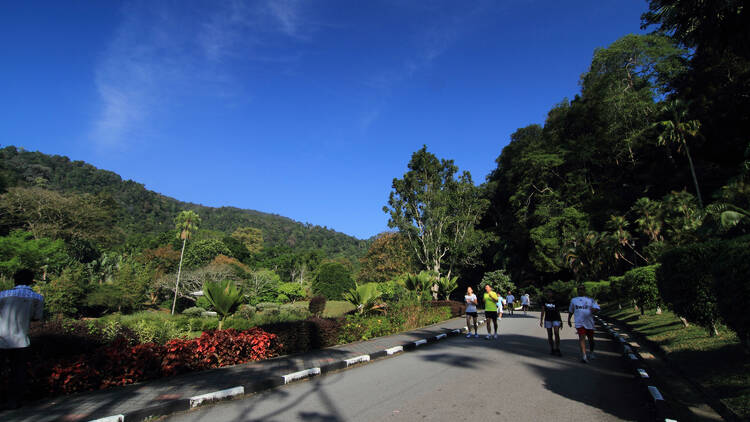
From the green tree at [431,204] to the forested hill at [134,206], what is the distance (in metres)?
43.0

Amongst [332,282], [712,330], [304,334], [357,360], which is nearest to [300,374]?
[357,360]

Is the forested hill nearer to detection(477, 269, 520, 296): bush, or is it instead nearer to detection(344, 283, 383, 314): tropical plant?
detection(344, 283, 383, 314): tropical plant

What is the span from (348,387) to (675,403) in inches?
192

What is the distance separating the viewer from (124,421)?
4.78 meters

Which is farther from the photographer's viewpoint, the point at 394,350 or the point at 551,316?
the point at 394,350

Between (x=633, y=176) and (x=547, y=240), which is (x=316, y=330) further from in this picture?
(x=633, y=176)

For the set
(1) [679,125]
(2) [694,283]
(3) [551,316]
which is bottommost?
(3) [551,316]

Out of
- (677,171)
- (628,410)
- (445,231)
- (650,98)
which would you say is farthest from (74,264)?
(650,98)

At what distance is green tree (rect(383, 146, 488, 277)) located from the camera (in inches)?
1309

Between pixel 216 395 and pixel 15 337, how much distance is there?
277cm

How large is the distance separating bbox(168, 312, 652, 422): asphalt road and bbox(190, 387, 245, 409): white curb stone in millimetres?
203

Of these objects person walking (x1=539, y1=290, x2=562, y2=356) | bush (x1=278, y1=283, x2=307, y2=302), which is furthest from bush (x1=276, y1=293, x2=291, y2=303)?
person walking (x1=539, y1=290, x2=562, y2=356)

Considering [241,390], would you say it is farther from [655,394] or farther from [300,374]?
[655,394]

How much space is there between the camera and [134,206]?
97.4 m
